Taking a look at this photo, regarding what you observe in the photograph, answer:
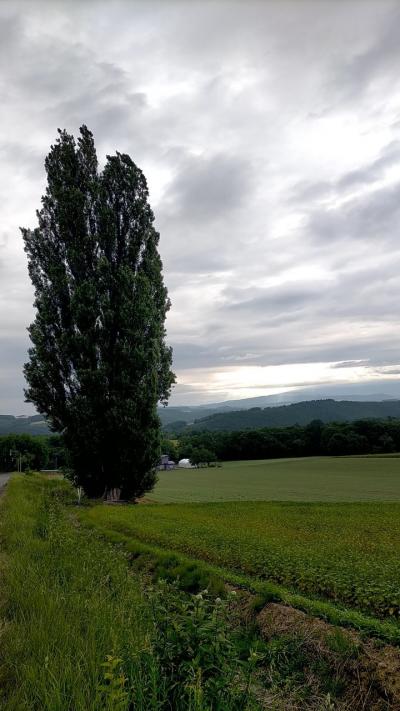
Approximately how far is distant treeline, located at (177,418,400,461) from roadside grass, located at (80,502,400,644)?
200ft

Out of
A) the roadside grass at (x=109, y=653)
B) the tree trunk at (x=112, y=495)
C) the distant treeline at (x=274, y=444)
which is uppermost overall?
the roadside grass at (x=109, y=653)

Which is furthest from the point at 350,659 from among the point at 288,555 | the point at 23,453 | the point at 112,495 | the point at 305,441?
the point at 23,453

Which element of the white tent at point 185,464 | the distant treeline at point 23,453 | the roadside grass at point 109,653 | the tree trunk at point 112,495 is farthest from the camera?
the distant treeline at point 23,453

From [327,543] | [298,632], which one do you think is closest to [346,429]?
[327,543]

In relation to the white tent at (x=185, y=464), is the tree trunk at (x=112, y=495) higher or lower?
higher

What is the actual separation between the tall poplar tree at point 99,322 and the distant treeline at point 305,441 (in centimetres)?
5976

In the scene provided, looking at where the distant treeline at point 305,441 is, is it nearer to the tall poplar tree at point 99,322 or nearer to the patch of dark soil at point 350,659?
the tall poplar tree at point 99,322

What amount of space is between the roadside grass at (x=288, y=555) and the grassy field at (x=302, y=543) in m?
0.02

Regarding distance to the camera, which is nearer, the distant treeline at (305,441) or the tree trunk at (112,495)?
the tree trunk at (112,495)

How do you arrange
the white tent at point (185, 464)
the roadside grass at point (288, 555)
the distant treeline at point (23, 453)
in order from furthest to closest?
the distant treeline at point (23, 453) → the white tent at point (185, 464) → the roadside grass at point (288, 555)

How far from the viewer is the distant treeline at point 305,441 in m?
75.8

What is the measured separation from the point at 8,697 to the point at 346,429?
272 ft

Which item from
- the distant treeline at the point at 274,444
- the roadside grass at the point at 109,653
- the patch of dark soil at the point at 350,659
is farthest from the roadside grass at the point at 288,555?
the distant treeline at the point at 274,444

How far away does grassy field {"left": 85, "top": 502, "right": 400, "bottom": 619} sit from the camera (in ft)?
25.4
